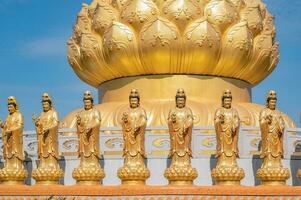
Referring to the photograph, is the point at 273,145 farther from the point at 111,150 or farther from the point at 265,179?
the point at 111,150

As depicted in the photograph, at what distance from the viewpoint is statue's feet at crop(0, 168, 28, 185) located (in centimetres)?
1161

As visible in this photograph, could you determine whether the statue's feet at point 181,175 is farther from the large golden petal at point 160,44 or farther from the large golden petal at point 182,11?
the large golden petal at point 182,11

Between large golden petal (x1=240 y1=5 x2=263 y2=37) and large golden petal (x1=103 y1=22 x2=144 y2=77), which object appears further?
large golden petal (x1=240 y1=5 x2=263 y2=37)

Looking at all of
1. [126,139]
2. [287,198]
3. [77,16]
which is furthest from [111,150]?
[77,16]

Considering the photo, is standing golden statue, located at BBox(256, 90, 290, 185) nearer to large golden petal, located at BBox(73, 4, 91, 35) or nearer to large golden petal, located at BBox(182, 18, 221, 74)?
large golden petal, located at BBox(182, 18, 221, 74)

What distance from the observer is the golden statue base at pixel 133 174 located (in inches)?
440

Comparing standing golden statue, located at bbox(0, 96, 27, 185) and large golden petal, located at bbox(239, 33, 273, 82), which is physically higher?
large golden petal, located at bbox(239, 33, 273, 82)

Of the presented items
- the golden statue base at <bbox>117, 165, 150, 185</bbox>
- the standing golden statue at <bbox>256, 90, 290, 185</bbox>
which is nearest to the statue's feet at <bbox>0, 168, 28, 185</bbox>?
the golden statue base at <bbox>117, 165, 150, 185</bbox>

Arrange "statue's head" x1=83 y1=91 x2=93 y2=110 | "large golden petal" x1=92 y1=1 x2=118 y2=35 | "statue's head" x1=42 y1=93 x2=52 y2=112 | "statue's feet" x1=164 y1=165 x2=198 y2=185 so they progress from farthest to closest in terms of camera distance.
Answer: "large golden petal" x1=92 y1=1 x2=118 y2=35, "statue's head" x1=42 y1=93 x2=52 y2=112, "statue's head" x1=83 y1=91 x2=93 y2=110, "statue's feet" x1=164 y1=165 x2=198 y2=185

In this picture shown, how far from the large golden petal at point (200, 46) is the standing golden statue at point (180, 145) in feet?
10.3

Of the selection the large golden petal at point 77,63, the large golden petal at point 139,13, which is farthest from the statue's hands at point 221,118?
the large golden petal at point 77,63

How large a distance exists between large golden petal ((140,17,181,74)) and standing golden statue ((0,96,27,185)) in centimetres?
345

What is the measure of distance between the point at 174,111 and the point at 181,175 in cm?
99

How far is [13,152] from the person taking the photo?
11.7 m
